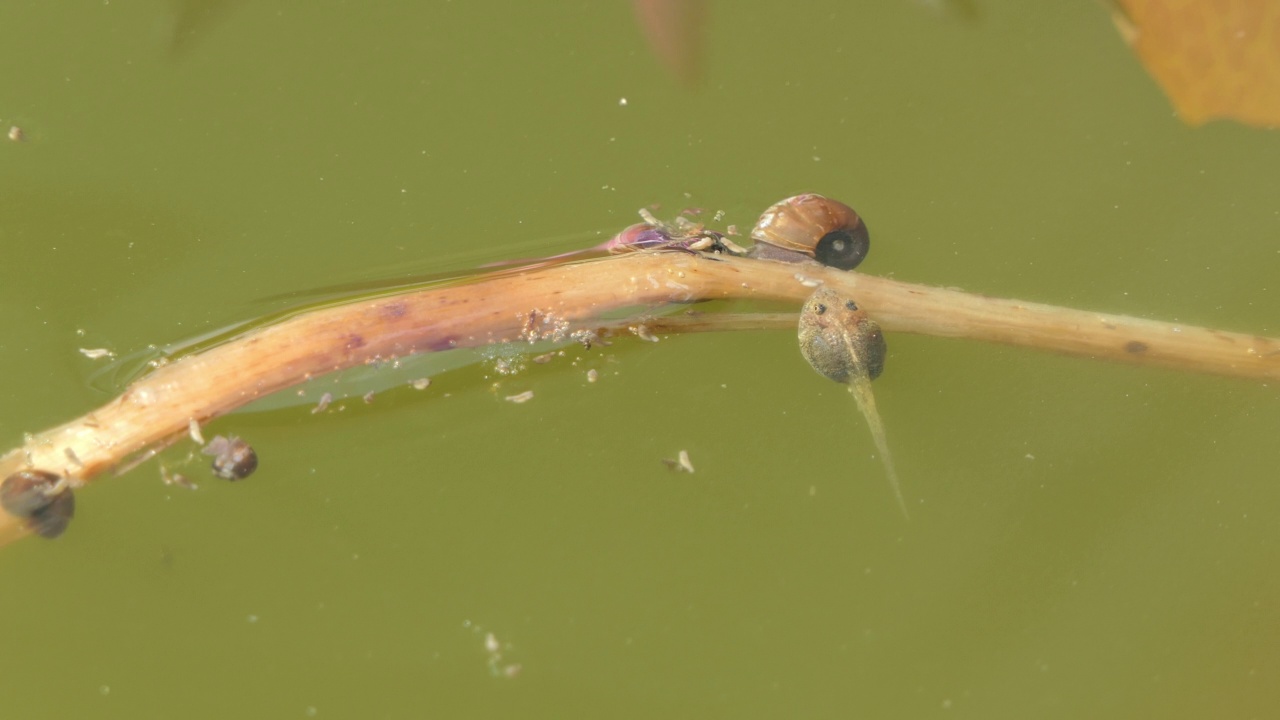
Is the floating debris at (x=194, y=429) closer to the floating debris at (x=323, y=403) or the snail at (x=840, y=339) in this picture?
the floating debris at (x=323, y=403)

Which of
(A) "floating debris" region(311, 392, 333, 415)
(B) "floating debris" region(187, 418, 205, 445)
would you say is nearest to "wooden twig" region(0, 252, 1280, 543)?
(B) "floating debris" region(187, 418, 205, 445)

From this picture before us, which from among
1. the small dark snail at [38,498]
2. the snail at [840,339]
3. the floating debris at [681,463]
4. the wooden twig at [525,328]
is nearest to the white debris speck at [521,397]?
the wooden twig at [525,328]

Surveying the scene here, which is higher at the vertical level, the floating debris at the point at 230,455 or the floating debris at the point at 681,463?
the floating debris at the point at 230,455

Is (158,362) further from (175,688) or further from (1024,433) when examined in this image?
(1024,433)

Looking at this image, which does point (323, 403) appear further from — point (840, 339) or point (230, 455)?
point (840, 339)

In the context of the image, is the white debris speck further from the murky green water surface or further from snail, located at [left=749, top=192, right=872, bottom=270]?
snail, located at [left=749, top=192, right=872, bottom=270]

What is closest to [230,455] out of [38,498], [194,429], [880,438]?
[194,429]

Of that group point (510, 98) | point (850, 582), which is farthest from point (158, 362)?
point (850, 582)
